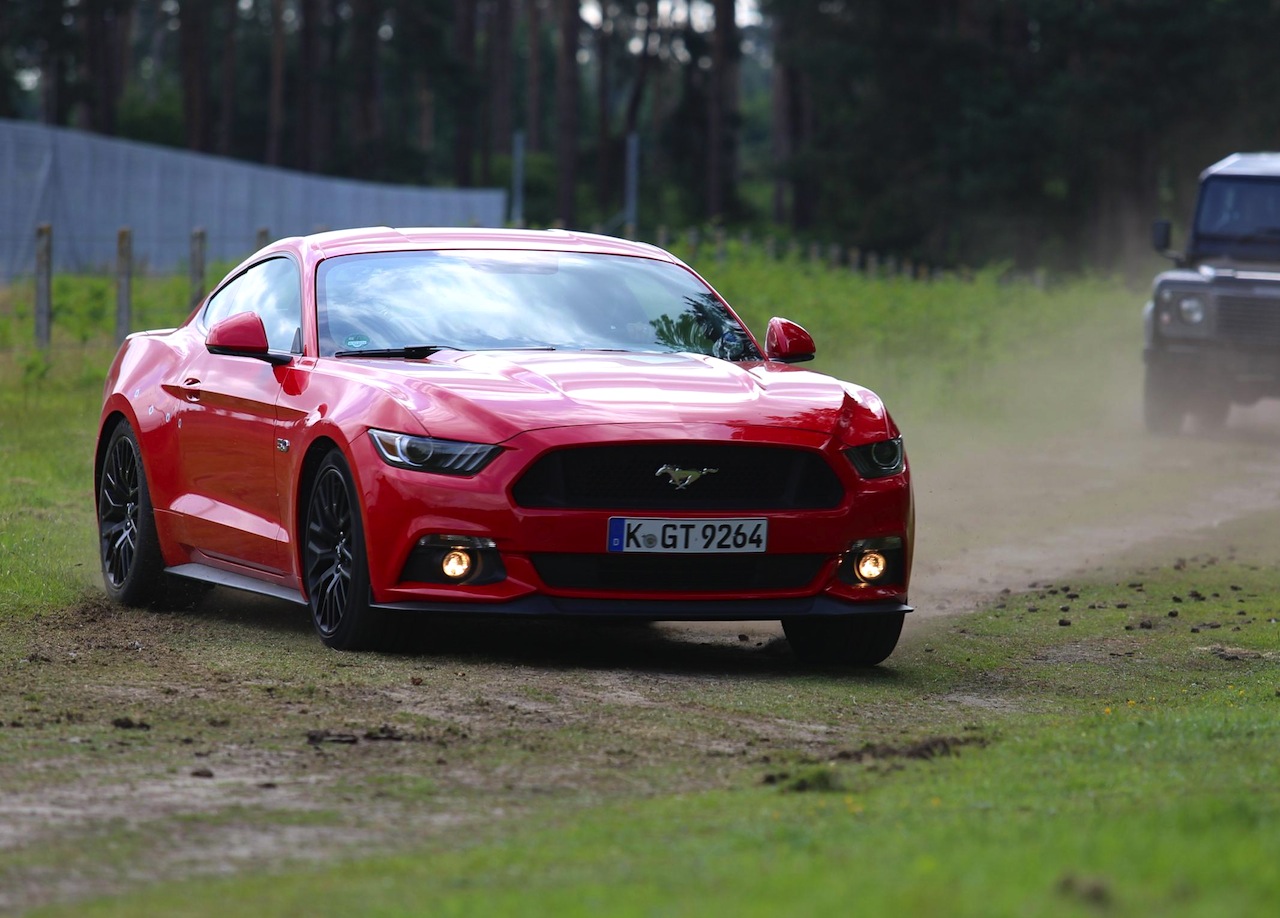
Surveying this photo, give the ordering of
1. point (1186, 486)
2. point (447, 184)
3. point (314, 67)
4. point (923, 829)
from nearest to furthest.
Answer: point (923, 829) → point (1186, 486) → point (314, 67) → point (447, 184)

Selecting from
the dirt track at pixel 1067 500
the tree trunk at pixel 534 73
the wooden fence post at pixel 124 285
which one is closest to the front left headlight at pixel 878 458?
the dirt track at pixel 1067 500

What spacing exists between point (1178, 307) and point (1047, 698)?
13.3 m

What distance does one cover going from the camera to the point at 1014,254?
5775 centimetres

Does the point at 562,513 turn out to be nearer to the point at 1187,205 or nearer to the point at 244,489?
the point at 244,489

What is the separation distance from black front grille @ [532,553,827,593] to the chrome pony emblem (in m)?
0.24

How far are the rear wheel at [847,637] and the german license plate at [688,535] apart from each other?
554 millimetres

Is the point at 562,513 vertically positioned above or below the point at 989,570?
above

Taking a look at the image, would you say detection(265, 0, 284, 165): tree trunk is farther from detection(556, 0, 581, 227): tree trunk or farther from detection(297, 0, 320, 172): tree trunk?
detection(556, 0, 581, 227): tree trunk

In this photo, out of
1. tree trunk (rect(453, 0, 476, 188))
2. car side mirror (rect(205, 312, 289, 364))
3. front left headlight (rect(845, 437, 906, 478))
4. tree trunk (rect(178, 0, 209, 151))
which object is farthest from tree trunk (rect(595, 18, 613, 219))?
front left headlight (rect(845, 437, 906, 478))

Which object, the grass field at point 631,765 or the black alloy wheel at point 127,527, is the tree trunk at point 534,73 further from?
the grass field at point 631,765

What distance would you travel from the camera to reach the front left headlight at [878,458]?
25.3 ft

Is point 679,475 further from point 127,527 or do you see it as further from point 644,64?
point 644,64

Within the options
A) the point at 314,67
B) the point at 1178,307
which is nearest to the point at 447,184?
the point at 314,67

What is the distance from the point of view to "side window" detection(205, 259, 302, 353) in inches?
337
